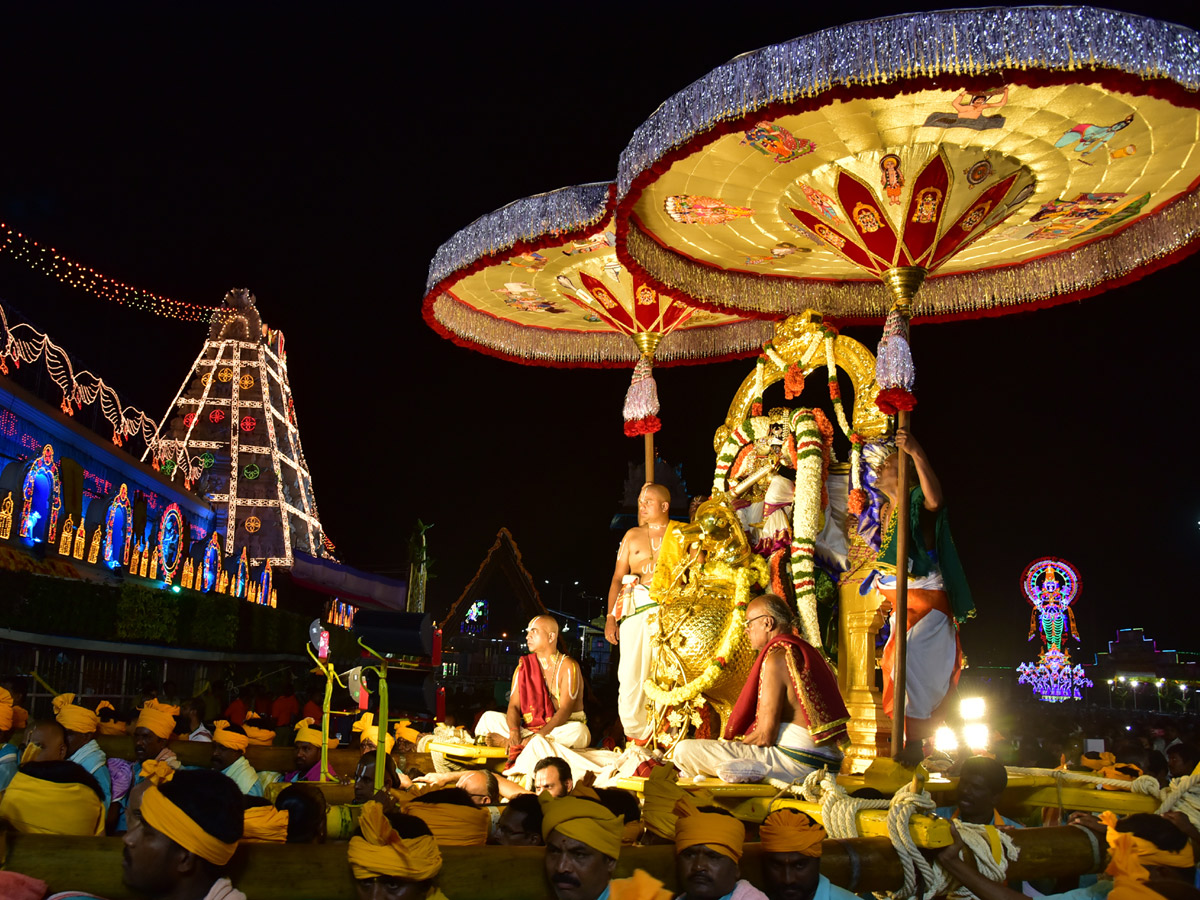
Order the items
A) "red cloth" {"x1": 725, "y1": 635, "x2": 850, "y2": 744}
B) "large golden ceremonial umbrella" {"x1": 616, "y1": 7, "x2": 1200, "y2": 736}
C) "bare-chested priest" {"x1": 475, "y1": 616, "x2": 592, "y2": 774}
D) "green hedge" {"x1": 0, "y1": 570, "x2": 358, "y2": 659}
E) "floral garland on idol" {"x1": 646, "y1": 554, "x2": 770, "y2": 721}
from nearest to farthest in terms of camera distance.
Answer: "large golden ceremonial umbrella" {"x1": 616, "y1": 7, "x2": 1200, "y2": 736} → "red cloth" {"x1": 725, "y1": 635, "x2": 850, "y2": 744} → "floral garland on idol" {"x1": 646, "y1": 554, "x2": 770, "y2": 721} → "bare-chested priest" {"x1": 475, "y1": 616, "x2": 592, "y2": 774} → "green hedge" {"x1": 0, "y1": 570, "x2": 358, "y2": 659}

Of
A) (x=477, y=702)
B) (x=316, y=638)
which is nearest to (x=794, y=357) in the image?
(x=316, y=638)

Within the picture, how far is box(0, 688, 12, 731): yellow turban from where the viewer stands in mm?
5914

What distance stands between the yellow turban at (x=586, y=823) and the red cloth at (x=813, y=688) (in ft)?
11.7

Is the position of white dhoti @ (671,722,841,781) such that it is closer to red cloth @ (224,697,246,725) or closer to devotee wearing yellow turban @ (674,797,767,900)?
devotee wearing yellow turban @ (674,797,767,900)

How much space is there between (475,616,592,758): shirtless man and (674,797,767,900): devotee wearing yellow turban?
550 centimetres

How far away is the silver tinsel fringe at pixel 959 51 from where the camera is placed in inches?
239

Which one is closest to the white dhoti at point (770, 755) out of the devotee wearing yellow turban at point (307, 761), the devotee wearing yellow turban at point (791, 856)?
the devotee wearing yellow turban at point (307, 761)

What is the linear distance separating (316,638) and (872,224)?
5.50 m

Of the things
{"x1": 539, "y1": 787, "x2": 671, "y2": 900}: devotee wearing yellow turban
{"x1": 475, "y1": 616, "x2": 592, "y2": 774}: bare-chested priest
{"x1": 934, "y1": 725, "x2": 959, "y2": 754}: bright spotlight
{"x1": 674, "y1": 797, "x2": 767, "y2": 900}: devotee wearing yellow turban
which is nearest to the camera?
{"x1": 539, "y1": 787, "x2": 671, "y2": 900}: devotee wearing yellow turban

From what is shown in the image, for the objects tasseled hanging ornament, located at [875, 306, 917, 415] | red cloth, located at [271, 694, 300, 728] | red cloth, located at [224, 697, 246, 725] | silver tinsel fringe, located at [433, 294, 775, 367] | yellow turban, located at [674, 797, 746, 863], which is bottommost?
red cloth, located at [271, 694, 300, 728]

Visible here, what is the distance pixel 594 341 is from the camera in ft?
42.5

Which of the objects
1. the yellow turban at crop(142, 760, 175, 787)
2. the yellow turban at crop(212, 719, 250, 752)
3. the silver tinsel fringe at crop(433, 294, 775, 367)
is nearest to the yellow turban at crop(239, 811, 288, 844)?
the yellow turban at crop(142, 760, 175, 787)

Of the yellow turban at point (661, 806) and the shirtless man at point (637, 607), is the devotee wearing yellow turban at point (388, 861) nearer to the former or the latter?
the yellow turban at point (661, 806)

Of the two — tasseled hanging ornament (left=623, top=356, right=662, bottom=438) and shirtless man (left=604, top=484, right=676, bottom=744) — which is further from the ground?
tasseled hanging ornament (left=623, top=356, right=662, bottom=438)
